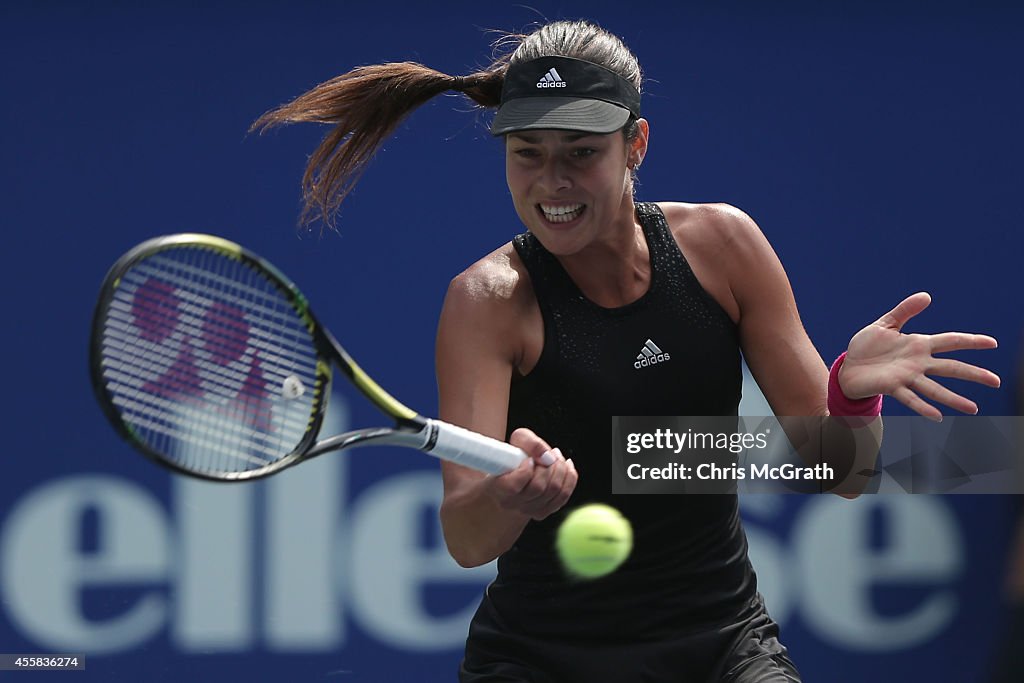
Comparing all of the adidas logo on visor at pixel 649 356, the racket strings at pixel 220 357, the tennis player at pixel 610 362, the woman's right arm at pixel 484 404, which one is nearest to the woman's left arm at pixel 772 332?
the tennis player at pixel 610 362

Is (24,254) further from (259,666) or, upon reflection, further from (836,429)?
(836,429)

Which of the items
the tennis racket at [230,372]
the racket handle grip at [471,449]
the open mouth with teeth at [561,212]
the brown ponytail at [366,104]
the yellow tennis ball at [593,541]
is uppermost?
the brown ponytail at [366,104]

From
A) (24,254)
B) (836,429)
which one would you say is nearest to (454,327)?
(836,429)

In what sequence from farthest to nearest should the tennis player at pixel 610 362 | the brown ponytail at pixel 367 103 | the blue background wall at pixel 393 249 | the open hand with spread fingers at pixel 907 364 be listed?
the blue background wall at pixel 393 249
the brown ponytail at pixel 367 103
the tennis player at pixel 610 362
the open hand with spread fingers at pixel 907 364

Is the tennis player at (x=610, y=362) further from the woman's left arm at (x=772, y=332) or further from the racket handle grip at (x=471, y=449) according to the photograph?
the racket handle grip at (x=471, y=449)

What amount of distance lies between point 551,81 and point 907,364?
0.77 meters

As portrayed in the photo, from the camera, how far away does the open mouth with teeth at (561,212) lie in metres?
2.46

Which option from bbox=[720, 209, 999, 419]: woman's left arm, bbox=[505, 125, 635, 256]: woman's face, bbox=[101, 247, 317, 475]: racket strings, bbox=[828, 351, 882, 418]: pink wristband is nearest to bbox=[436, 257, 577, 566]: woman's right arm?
bbox=[505, 125, 635, 256]: woman's face

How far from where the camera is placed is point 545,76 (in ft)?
8.20

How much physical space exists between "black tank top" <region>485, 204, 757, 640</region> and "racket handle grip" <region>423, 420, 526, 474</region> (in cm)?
38

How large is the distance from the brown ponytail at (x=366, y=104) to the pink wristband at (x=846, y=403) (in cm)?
85

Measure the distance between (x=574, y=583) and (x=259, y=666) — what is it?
5.59ft

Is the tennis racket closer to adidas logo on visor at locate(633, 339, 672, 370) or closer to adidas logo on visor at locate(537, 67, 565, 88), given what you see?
adidas logo on visor at locate(633, 339, 672, 370)

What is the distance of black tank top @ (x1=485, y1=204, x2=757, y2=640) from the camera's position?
8.22ft
